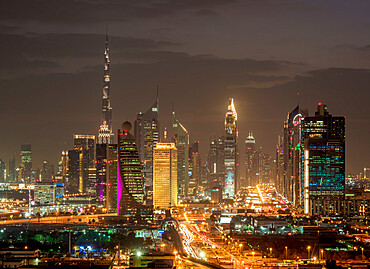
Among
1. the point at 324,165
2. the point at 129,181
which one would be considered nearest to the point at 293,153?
the point at 324,165

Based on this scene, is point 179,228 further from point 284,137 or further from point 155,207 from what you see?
point 284,137

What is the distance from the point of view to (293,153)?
132 m

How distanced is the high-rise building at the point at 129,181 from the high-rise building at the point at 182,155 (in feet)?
164

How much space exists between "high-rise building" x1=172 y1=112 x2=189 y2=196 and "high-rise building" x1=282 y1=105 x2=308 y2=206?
19.7 metres

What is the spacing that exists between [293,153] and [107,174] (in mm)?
28806

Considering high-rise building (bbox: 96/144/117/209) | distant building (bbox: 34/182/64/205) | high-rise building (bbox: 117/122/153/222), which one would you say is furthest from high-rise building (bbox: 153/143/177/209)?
distant building (bbox: 34/182/64/205)

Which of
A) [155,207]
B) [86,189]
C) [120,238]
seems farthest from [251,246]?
[86,189]

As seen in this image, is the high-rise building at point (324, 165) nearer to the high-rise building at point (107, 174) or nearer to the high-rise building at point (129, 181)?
the high-rise building at point (129, 181)

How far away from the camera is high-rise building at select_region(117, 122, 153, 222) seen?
108312mm

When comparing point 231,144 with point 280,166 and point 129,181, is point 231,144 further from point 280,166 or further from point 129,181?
point 129,181

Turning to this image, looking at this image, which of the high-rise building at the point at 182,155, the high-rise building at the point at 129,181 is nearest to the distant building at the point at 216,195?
the high-rise building at the point at 182,155

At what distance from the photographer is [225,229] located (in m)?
97.6

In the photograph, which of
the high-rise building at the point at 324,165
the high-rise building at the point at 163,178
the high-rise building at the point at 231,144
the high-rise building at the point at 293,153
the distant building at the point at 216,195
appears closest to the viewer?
the high-rise building at the point at 324,165

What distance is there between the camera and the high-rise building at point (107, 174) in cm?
12838
